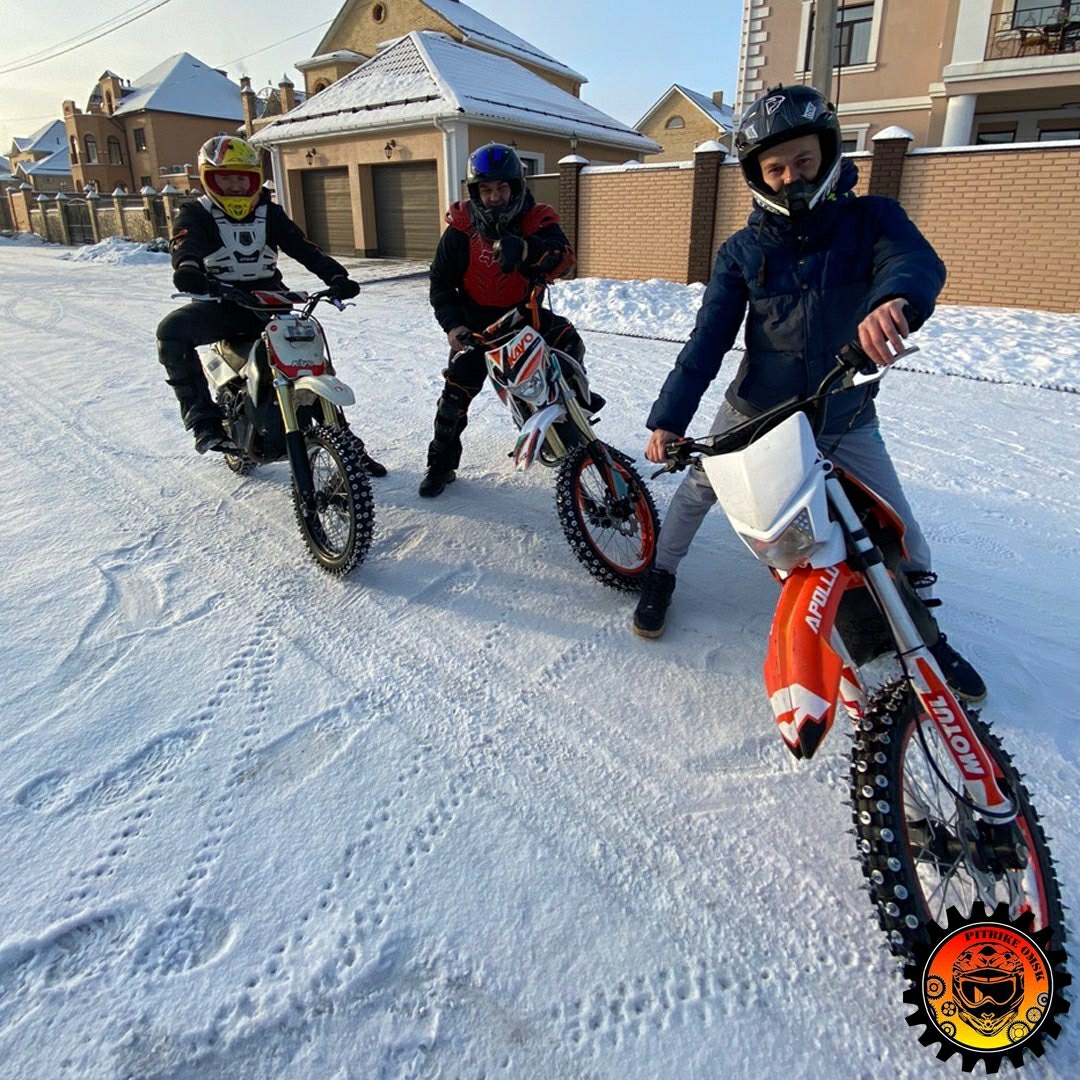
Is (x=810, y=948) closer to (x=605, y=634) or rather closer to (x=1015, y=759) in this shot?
(x=1015, y=759)

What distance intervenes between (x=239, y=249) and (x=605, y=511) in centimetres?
273

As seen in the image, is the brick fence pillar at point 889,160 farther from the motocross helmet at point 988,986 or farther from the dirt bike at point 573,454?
the motocross helmet at point 988,986

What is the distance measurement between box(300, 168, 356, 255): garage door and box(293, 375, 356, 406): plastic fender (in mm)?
18730

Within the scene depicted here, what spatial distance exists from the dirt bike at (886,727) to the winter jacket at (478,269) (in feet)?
7.47

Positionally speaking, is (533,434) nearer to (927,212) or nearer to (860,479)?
(860,479)

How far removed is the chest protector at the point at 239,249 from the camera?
4285 millimetres

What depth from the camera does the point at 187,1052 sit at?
161 centimetres

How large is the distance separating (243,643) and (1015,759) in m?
2.81

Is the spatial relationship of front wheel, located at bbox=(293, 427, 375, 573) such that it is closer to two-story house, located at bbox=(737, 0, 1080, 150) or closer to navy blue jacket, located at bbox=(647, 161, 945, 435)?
navy blue jacket, located at bbox=(647, 161, 945, 435)

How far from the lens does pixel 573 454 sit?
133 inches

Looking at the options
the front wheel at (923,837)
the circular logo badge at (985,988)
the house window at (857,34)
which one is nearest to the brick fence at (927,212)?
the house window at (857,34)

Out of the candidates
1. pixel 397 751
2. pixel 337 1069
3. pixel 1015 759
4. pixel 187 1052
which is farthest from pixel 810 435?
pixel 187 1052

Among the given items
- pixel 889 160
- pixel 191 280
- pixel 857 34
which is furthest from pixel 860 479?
pixel 857 34

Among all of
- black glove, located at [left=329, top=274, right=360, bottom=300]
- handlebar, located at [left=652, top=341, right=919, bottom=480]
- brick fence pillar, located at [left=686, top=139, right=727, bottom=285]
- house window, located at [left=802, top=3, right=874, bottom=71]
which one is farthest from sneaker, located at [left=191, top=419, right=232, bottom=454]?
house window, located at [left=802, top=3, right=874, bottom=71]
